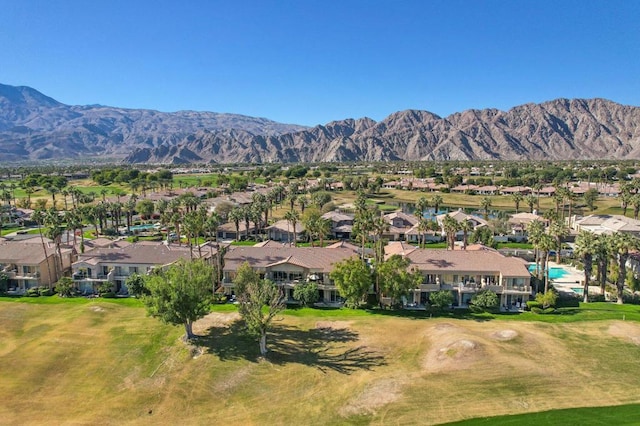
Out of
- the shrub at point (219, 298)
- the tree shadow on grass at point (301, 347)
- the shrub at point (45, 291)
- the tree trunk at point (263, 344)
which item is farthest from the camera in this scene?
the shrub at point (45, 291)

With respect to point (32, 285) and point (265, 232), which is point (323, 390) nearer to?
point (32, 285)

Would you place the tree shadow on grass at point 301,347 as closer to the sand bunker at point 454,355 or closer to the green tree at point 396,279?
the sand bunker at point 454,355

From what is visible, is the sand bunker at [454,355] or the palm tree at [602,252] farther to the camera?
the palm tree at [602,252]

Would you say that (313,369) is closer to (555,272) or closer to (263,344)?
(263,344)

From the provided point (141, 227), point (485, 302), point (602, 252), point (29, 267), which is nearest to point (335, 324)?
point (485, 302)

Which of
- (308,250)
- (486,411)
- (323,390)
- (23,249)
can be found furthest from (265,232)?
(486,411)

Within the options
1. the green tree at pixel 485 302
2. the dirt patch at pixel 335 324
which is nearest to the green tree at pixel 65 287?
the dirt patch at pixel 335 324
